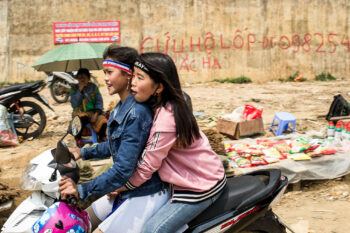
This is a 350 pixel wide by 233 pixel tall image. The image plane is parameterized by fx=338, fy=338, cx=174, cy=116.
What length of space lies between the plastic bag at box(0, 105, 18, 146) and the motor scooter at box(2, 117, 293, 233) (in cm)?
434

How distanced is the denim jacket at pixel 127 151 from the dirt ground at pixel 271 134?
1298 millimetres

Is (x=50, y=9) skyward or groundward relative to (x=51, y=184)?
skyward

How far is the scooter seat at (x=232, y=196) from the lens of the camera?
1.78 meters

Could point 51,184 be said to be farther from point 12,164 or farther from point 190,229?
point 12,164

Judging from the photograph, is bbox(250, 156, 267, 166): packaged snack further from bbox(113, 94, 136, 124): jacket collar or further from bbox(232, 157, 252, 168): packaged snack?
bbox(113, 94, 136, 124): jacket collar

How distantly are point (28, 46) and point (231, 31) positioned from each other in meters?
7.93

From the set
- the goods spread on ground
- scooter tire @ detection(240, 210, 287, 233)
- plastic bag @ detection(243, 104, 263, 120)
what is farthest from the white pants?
plastic bag @ detection(243, 104, 263, 120)

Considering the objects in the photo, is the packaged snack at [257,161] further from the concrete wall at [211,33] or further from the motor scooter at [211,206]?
the concrete wall at [211,33]

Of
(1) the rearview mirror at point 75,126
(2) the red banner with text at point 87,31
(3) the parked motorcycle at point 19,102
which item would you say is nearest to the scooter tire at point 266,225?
(1) the rearview mirror at point 75,126

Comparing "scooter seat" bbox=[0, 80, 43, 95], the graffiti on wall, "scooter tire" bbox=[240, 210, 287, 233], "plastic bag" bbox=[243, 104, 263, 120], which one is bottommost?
"scooter tire" bbox=[240, 210, 287, 233]

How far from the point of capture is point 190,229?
1.74 metres

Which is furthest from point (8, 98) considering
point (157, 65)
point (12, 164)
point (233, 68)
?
point (233, 68)

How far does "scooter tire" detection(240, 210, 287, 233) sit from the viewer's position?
1981mm

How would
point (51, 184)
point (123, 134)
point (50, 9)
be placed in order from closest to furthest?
point (123, 134), point (51, 184), point (50, 9)
